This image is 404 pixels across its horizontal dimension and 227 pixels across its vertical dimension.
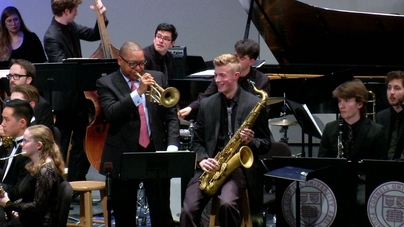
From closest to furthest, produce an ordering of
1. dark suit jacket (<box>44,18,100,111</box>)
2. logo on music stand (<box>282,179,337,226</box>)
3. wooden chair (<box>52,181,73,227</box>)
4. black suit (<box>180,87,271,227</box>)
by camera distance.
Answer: wooden chair (<box>52,181,73,227</box>) → logo on music stand (<box>282,179,337,226</box>) → black suit (<box>180,87,271,227</box>) → dark suit jacket (<box>44,18,100,111</box>)

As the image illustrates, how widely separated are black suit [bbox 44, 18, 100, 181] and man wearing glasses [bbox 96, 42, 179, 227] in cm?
153

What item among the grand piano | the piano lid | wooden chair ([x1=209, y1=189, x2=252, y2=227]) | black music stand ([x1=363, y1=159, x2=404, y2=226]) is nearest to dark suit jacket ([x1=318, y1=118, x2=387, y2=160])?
black music stand ([x1=363, y1=159, x2=404, y2=226])

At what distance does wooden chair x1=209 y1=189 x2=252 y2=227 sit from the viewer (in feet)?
18.7

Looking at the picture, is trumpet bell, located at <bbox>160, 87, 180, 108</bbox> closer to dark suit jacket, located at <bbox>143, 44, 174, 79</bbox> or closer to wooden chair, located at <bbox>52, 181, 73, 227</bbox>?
wooden chair, located at <bbox>52, 181, 73, 227</bbox>

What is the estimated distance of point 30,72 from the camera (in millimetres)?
6586

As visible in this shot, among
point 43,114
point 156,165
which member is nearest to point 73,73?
point 43,114

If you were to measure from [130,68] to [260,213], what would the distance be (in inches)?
58.1

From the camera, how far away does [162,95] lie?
573 cm

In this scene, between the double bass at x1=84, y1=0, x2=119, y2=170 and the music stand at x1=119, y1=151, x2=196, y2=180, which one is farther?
the double bass at x1=84, y1=0, x2=119, y2=170

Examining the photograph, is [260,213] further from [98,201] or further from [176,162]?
[98,201]

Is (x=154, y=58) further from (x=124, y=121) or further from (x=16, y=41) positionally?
(x=16, y=41)

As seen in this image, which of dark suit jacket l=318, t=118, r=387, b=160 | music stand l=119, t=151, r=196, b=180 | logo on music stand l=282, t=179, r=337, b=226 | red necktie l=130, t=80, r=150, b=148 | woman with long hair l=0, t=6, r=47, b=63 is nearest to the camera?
music stand l=119, t=151, r=196, b=180

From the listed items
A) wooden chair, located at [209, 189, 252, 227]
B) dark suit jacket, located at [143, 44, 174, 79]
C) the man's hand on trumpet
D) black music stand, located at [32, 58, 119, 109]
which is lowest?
wooden chair, located at [209, 189, 252, 227]

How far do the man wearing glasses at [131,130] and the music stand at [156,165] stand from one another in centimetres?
35
